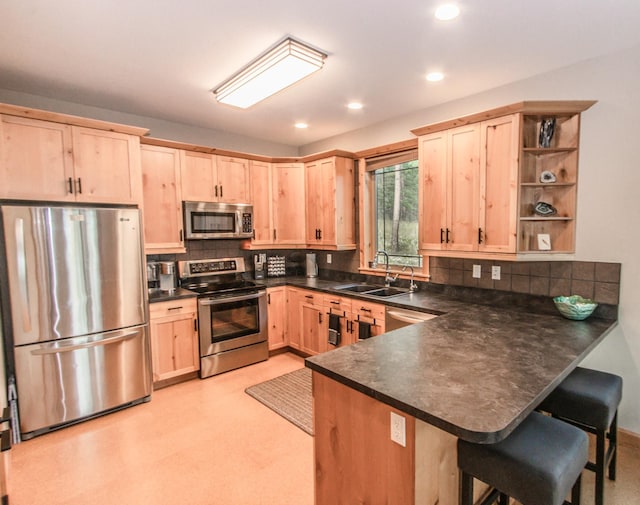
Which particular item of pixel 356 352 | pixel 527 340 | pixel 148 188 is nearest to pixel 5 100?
pixel 148 188

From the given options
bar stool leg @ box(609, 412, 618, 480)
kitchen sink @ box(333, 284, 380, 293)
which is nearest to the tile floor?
bar stool leg @ box(609, 412, 618, 480)

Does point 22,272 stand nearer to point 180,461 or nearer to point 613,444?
point 180,461

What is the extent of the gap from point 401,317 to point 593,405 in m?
1.47

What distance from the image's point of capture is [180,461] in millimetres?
2371

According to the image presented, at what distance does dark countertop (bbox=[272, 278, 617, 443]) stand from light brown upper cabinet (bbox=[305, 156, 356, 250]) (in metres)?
1.87

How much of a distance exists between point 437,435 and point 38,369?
2.88 metres

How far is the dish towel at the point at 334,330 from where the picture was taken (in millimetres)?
3721

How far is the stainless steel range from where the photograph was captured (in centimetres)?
366

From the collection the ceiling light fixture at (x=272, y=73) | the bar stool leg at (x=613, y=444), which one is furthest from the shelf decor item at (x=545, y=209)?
the ceiling light fixture at (x=272, y=73)

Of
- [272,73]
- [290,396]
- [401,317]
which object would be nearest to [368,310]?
[401,317]

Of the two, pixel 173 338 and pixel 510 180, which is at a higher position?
pixel 510 180

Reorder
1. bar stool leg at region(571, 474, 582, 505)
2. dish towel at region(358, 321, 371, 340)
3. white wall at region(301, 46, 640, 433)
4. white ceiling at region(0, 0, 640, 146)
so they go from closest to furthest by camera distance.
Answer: bar stool leg at region(571, 474, 582, 505), white ceiling at region(0, 0, 640, 146), white wall at region(301, 46, 640, 433), dish towel at region(358, 321, 371, 340)

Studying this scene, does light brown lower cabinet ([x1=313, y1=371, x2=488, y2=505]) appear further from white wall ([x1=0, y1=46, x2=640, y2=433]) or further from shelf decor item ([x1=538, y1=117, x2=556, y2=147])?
shelf decor item ([x1=538, y1=117, x2=556, y2=147])

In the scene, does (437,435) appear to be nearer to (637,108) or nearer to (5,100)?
(637,108)
